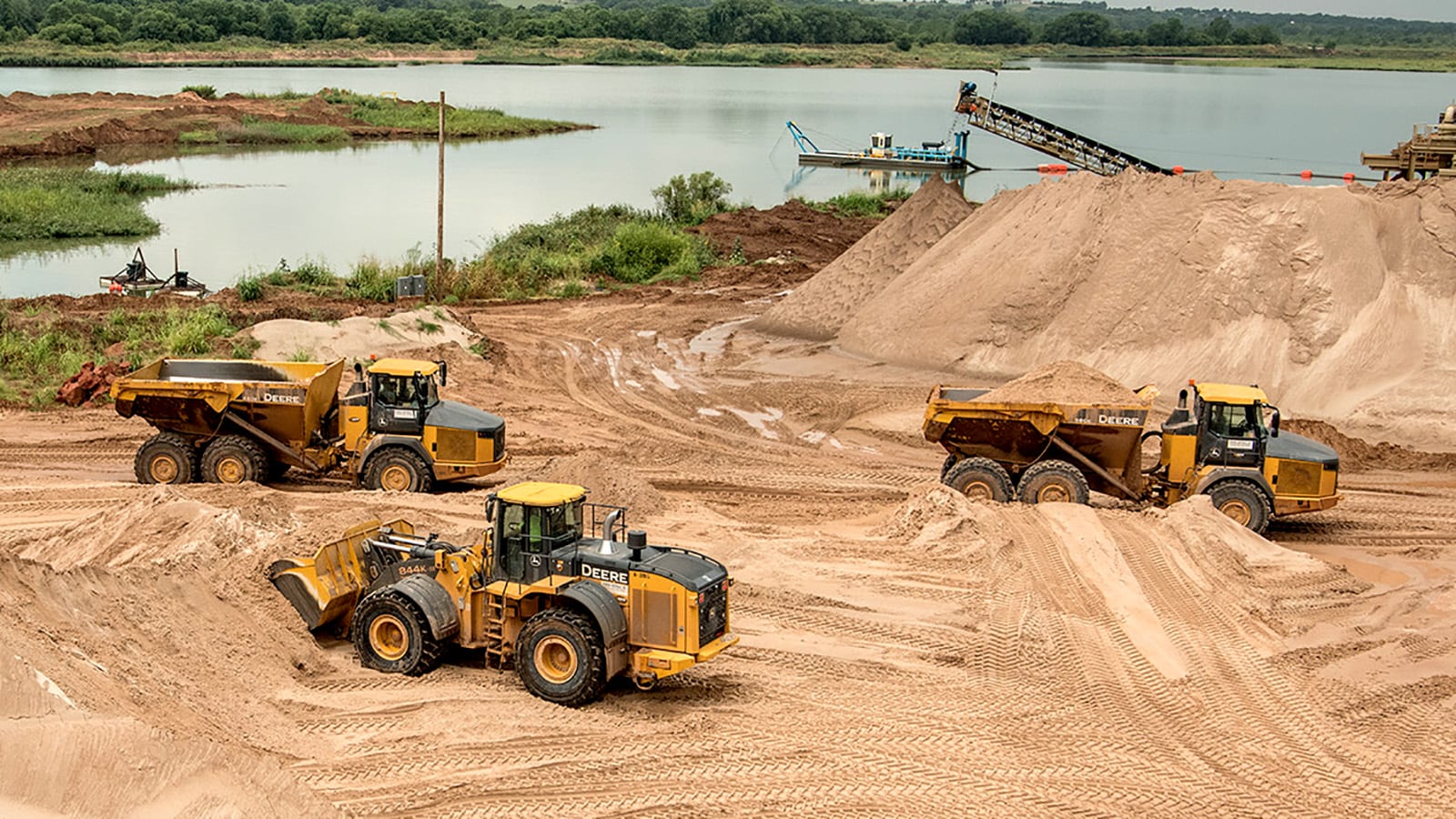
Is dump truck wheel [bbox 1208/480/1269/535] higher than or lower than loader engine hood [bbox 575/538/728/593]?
lower

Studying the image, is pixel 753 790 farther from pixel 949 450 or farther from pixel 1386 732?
pixel 949 450

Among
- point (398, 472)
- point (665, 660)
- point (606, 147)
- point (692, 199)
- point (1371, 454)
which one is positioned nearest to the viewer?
point (665, 660)

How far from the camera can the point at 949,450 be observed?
1964 cm

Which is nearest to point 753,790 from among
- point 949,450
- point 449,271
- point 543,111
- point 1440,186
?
point 949,450

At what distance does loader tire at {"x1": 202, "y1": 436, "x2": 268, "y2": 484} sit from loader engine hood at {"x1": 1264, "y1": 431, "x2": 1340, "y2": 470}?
537 inches

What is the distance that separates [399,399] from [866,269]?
15.5m

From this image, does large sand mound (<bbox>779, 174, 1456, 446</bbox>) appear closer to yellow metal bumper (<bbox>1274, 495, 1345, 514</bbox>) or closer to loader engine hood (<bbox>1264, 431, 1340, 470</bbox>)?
loader engine hood (<bbox>1264, 431, 1340, 470</bbox>)

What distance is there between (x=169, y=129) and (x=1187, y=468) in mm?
64965

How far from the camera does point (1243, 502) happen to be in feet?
60.3

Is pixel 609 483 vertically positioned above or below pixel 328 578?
below

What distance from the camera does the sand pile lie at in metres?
25.6

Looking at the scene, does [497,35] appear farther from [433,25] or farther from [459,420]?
[459,420]

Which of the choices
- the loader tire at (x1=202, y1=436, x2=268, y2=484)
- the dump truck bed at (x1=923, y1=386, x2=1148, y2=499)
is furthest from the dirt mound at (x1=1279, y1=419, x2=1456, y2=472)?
the loader tire at (x1=202, y1=436, x2=268, y2=484)

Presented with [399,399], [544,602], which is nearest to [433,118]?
[399,399]
